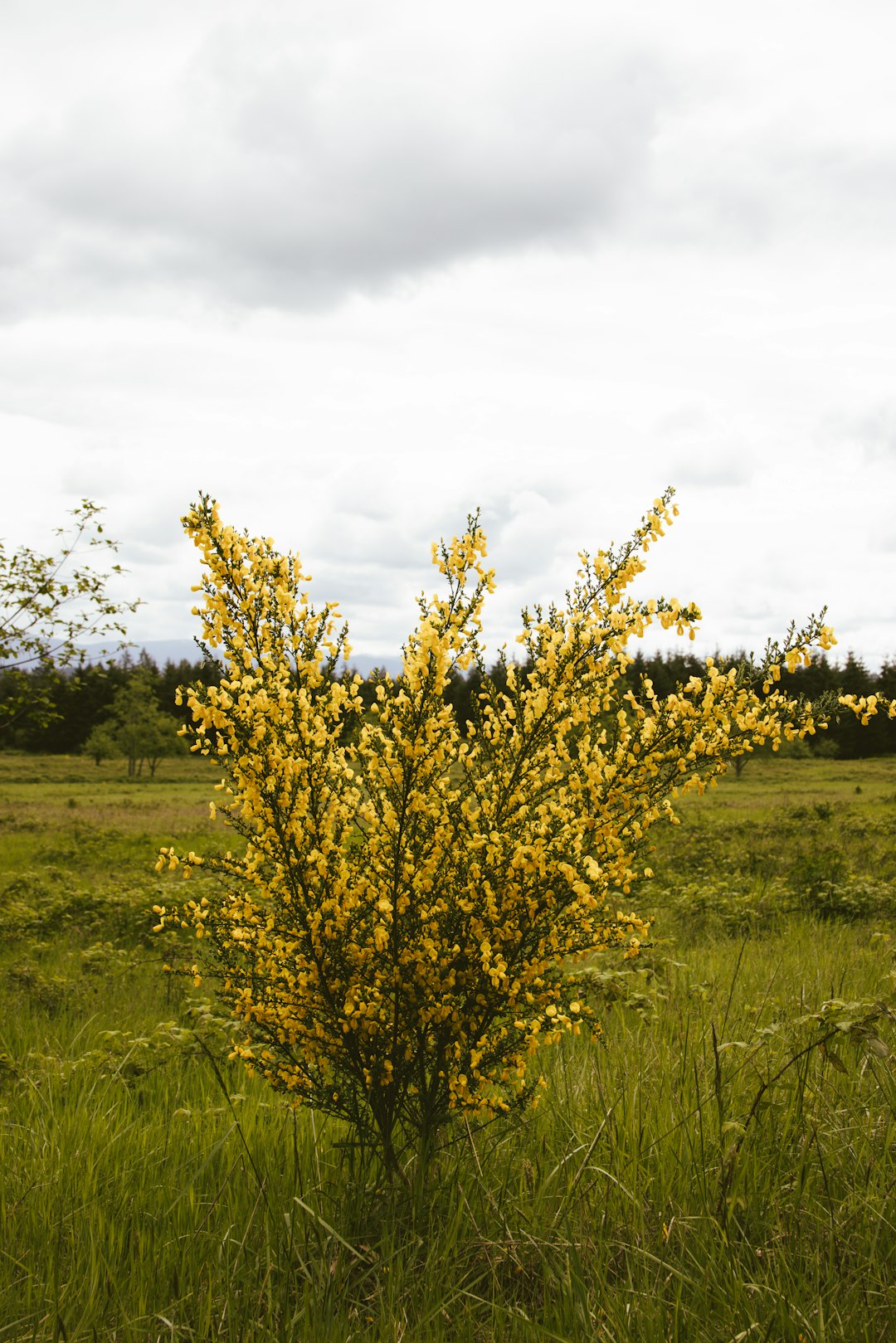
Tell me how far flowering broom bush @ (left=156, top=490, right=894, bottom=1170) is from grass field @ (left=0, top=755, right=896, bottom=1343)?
38cm

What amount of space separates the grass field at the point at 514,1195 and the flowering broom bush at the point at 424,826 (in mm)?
380

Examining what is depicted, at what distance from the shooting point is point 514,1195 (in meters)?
3.50

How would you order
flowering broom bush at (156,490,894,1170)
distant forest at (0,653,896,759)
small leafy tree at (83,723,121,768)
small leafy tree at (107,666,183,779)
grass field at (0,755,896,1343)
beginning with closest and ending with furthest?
grass field at (0,755,896,1343)
flowering broom bush at (156,490,894,1170)
distant forest at (0,653,896,759)
small leafy tree at (107,666,183,779)
small leafy tree at (83,723,121,768)

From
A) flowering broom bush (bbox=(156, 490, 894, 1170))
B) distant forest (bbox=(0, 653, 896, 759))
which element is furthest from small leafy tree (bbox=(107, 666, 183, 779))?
flowering broom bush (bbox=(156, 490, 894, 1170))

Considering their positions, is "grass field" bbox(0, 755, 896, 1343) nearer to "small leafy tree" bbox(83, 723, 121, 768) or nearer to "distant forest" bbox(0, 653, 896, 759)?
"distant forest" bbox(0, 653, 896, 759)

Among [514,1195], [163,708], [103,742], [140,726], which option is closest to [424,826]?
[514,1195]

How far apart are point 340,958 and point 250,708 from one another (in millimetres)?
1085

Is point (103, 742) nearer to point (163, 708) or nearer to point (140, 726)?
point (140, 726)

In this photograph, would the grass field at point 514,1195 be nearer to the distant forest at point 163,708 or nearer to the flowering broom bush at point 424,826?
the flowering broom bush at point 424,826

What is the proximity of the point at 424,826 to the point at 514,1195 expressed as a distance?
1531 millimetres

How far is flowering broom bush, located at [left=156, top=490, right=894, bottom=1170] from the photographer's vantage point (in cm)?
336

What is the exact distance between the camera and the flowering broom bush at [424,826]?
3.36 metres

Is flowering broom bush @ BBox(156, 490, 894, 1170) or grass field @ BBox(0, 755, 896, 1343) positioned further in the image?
flowering broom bush @ BBox(156, 490, 894, 1170)

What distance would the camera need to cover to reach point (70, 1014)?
6836mm
